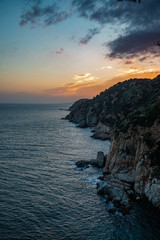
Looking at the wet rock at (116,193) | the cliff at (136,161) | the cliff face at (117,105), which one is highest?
the cliff face at (117,105)

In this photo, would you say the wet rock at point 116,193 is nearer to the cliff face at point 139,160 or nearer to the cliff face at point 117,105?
the cliff face at point 139,160

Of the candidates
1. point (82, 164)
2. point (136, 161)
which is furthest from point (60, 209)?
point (82, 164)

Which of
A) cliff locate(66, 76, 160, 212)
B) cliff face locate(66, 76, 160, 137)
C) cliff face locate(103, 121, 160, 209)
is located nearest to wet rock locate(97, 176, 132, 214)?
cliff locate(66, 76, 160, 212)

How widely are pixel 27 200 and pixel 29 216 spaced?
530cm

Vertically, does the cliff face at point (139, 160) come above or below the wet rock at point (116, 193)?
above

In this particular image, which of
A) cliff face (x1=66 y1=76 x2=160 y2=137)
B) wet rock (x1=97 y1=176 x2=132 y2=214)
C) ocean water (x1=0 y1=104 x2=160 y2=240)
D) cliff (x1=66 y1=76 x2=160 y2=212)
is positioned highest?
cliff face (x1=66 y1=76 x2=160 y2=137)

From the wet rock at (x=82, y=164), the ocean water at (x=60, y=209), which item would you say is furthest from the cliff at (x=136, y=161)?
the wet rock at (x=82, y=164)

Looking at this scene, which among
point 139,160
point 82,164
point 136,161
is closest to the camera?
point 139,160

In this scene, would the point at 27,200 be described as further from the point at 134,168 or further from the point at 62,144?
the point at 62,144

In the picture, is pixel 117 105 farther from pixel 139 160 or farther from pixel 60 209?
pixel 60 209

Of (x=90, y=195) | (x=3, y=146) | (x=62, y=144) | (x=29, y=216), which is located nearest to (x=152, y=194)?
(x=90, y=195)

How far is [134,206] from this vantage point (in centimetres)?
3300

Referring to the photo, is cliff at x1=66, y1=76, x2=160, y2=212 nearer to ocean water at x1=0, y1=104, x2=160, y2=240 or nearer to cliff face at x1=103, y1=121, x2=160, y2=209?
cliff face at x1=103, y1=121, x2=160, y2=209

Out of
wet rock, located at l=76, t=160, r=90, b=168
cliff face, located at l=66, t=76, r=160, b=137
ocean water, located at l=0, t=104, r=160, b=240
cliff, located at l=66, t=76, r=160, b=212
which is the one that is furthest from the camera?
cliff face, located at l=66, t=76, r=160, b=137
